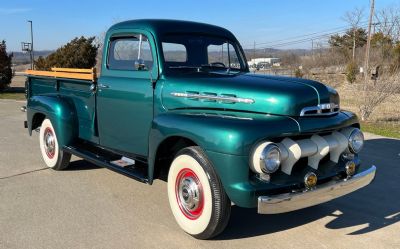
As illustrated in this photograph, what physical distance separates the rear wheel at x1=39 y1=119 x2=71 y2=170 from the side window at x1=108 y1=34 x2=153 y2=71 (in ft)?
5.09

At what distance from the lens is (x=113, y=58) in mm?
5137

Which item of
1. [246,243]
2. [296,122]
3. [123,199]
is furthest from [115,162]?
[296,122]

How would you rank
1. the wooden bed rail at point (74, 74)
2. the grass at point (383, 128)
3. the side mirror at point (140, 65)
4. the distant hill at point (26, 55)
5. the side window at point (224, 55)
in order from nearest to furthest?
the side mirror at point (140, 65), the side window at point (224, 55), the wooden bed rail at point (74, 74), the grass at point (383, 128), the distant hill at point (26, 55)

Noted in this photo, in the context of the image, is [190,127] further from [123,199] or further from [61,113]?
[61,113]

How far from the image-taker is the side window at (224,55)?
506cm

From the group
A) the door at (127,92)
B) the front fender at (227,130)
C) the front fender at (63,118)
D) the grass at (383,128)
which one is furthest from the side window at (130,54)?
the grass at (383,128)

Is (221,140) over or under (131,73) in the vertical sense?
under

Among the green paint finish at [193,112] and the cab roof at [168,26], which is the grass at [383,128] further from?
the cab roof at [168,26]

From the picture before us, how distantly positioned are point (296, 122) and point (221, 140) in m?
0.69

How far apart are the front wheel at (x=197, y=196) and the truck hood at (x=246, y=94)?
0.52 meters

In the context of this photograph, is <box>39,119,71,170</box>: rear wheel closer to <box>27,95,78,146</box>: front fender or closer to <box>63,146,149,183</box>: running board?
<box>27,95,78,146</box>: front fender

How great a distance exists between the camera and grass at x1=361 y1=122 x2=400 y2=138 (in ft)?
30.4

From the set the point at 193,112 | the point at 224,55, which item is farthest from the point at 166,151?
the point at 224,55

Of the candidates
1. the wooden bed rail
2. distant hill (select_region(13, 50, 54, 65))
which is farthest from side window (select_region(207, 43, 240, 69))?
distant hill (select_region(13, 50, 54, 65))
